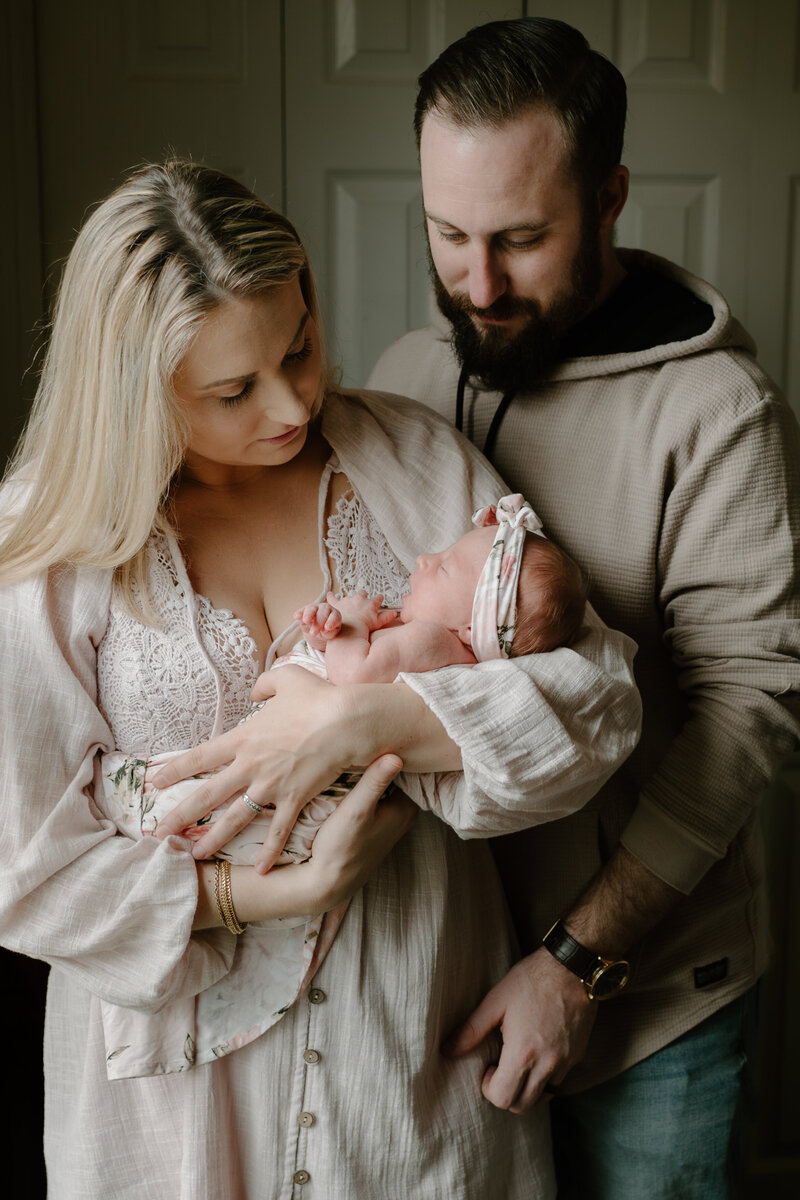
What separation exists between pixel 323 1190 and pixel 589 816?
2.00ft

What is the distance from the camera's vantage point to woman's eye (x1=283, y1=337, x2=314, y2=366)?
4.47ft

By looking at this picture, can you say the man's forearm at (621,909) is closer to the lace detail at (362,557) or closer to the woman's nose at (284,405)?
the lace detail at (362,557)

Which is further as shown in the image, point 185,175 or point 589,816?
point 589,816

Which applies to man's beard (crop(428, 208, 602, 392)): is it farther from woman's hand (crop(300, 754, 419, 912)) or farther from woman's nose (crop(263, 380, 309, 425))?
woman's hand (crop(300, 754, 419, 912))

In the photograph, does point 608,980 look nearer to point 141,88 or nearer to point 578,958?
point 578,958

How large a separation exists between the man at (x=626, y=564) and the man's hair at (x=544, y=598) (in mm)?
282

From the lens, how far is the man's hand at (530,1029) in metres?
1.38

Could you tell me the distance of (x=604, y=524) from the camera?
1534 millimetres

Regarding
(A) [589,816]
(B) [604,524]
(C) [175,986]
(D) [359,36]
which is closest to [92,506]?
(C) [175,986]

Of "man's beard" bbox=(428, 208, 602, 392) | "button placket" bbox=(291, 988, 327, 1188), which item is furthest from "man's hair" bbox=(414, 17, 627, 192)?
"button placket" bbox=(291, 988, 327, 1188)

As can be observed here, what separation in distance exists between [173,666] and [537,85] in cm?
93

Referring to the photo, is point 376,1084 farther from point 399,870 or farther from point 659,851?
point 659,851

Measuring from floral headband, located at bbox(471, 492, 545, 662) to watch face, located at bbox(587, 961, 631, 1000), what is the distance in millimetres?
504

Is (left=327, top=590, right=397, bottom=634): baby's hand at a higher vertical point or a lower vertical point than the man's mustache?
lower
